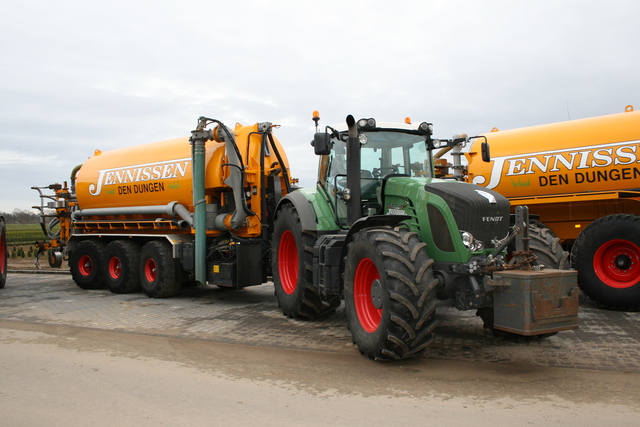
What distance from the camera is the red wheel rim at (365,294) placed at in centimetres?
626

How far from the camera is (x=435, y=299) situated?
5551 mm

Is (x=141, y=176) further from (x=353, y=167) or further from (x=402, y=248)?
(x=402, y=248)

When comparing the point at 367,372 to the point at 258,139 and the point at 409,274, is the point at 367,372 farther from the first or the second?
the point at 258,139

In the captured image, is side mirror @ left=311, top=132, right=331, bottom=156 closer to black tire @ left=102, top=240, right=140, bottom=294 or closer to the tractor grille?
the tractor grille

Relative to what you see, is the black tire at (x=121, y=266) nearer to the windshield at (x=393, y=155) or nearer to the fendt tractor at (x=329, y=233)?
the fendt tractor at (x=329, y=233)

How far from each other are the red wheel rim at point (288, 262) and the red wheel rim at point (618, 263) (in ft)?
15.9

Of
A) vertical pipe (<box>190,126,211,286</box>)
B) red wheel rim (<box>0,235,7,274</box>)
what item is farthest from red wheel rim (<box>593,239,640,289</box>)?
red wheel rim (<box>0,235,7,274</box>)

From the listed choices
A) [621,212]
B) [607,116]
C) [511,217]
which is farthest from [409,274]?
[607,116]

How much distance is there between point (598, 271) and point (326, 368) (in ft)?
17.6

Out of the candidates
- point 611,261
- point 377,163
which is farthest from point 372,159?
point 611,261

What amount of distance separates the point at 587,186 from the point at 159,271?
834 cm

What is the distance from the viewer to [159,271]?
11297 mm

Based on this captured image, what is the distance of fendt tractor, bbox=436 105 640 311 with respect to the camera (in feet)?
28.2

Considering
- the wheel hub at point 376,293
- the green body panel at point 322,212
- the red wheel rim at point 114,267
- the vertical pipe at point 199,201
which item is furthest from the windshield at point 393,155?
the red wheel rim at point 114,267
